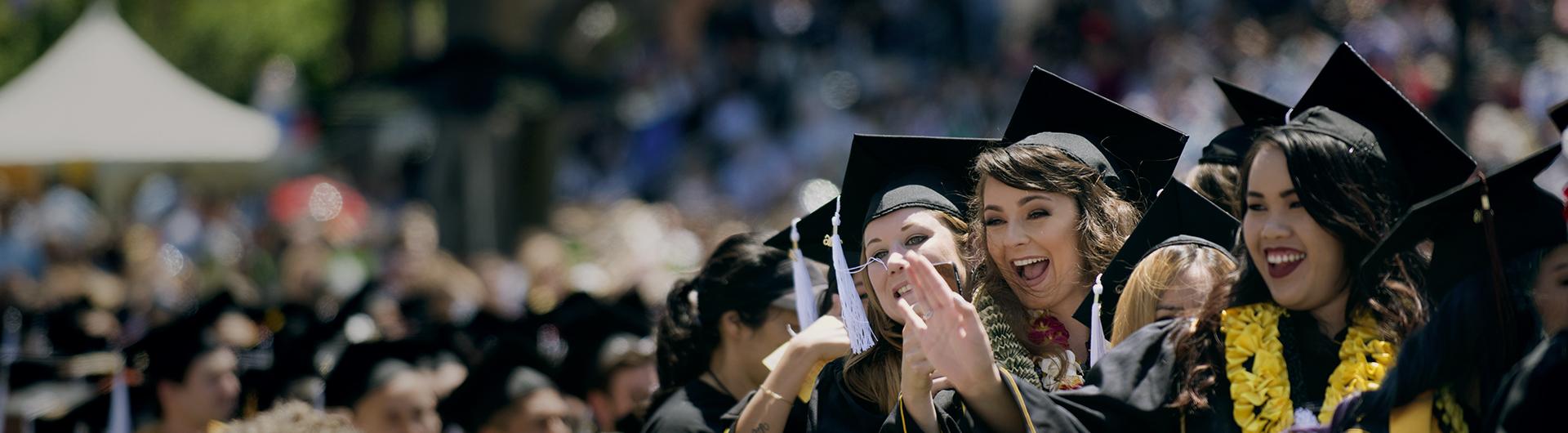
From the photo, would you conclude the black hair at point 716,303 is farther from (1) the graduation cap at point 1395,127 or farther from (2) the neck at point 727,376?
(1) the graduation cap at point 1395,127

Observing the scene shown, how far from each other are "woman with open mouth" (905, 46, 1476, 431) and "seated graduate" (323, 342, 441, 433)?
9.92ft

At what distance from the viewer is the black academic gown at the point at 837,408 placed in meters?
3.71

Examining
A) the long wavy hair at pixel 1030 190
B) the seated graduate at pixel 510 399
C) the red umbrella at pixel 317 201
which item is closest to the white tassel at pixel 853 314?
the long wavy hair at pixel 1030 190

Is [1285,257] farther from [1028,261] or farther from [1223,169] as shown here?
[1223,169]

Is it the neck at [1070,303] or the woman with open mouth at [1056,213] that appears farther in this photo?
the neck at [1070,303]

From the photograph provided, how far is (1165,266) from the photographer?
3602mm

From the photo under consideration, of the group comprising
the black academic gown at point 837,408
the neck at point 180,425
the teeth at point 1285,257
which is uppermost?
the teeth at point 1285,257

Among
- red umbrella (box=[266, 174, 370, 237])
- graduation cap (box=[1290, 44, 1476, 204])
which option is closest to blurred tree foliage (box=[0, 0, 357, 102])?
red umbrella (box=[266, 174, 370, 237])

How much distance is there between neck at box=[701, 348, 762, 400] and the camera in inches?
194

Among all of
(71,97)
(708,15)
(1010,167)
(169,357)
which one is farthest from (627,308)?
(708,15)

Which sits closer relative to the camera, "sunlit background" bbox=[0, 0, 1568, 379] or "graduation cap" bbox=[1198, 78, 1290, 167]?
"graduation cap" bbox=[1198, 78, 1290, 167]

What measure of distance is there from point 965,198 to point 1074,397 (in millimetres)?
801

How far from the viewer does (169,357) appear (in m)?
6.61

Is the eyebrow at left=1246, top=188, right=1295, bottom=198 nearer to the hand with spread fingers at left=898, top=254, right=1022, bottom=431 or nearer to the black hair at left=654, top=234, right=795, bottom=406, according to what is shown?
the hand with spread fingers at left=898, top=254, right=1022, bottom=431
